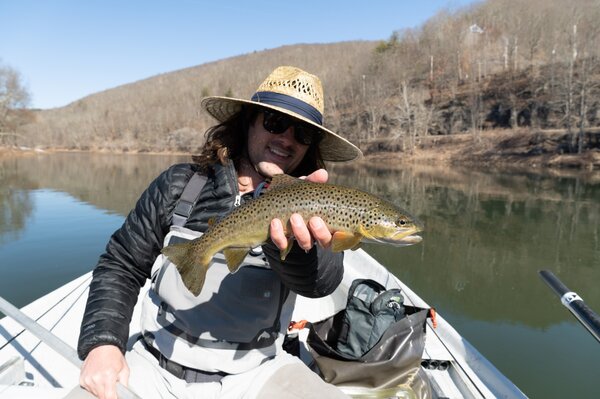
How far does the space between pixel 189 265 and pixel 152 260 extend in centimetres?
56

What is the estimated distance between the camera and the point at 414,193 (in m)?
21.7

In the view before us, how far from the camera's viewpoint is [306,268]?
220 cm

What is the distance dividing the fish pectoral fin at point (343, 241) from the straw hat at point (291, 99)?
0.82 metres

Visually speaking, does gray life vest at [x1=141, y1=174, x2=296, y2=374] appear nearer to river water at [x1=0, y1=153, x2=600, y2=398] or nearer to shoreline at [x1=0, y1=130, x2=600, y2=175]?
river water at [x1=0, y1=153, x2=600, y2=398]

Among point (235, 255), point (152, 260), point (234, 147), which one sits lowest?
point (152, 260)

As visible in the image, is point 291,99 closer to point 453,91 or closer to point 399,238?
point 399,238

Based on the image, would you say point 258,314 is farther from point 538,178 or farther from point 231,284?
point 538,178

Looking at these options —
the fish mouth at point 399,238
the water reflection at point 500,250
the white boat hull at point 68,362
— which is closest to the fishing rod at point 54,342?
the white boat hull at point 68,362

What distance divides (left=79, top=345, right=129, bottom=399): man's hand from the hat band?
1760 millimetres

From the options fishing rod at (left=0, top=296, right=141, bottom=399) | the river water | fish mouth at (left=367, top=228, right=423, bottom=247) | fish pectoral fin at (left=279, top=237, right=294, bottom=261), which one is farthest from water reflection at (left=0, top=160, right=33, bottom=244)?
fish mouth at (left=367, top=228, right=423, bottom=247)

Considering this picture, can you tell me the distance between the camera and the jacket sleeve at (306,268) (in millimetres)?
2199

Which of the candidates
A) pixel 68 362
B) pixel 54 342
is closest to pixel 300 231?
pixel 54 342

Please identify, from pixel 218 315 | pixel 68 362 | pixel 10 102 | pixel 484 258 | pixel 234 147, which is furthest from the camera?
pixel 10 102

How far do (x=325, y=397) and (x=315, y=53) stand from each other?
141 m
